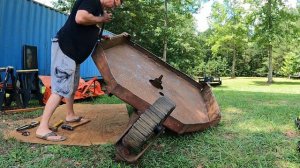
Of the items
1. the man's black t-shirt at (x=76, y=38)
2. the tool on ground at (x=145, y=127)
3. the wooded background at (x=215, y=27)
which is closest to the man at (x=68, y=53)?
the man's black t-shirt at (x=76, y=38)

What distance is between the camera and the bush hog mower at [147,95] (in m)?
2.85

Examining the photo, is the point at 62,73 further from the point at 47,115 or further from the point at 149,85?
the point at 149,85

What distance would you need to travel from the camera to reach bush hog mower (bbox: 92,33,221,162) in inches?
112

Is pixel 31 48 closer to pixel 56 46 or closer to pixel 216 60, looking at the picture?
pixel 56 46

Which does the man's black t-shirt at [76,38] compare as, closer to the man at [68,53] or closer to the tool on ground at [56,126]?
the man at [68,53]

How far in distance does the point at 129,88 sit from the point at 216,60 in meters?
42.5

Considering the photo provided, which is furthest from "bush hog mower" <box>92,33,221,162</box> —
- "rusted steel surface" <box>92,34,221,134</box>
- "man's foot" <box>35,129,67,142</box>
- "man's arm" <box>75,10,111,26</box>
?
"man's foot" <box>35,129,67,142</box>

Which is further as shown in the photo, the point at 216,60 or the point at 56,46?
the point at 216,60

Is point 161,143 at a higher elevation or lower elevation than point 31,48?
lower

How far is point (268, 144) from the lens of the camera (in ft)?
12.9

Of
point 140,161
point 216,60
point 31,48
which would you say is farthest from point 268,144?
point 216,60

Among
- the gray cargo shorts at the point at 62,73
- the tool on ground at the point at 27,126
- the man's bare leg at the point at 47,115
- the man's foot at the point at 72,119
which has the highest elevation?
the gray cargo shorts at the point at 62,73

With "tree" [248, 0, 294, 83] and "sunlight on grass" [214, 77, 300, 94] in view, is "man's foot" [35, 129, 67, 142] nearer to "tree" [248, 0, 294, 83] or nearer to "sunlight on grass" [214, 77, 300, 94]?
"sunlight on grass" [214, 77, 300, 94]

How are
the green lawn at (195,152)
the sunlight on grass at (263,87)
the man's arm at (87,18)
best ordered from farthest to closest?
the sunlight on grass at (263,87) < the man's arm at (87,18) < the green lawn at (195,152)
